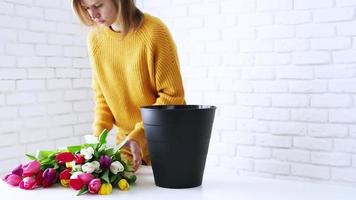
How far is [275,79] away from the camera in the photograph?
248 cm

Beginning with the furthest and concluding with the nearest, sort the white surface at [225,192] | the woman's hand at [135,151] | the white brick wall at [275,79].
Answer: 1. the white brick wall at [275,79]
2. the woman's hand at [135,151]
3. the white surface at [225,192]

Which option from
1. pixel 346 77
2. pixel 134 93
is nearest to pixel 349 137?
pixel 346 77

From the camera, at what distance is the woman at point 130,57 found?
1.43 meters

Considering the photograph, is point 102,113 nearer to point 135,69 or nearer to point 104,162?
point 135,69

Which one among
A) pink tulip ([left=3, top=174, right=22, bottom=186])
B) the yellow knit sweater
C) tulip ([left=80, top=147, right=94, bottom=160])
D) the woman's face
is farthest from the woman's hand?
the woman's face

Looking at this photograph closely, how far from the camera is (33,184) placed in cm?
107

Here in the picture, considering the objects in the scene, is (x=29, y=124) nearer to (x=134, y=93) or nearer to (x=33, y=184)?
(x=134, y=93)

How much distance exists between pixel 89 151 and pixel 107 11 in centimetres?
53

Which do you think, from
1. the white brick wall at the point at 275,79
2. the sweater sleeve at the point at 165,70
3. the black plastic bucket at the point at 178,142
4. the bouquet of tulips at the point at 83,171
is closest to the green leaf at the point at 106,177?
the bouquet of tulips at the point at 83,171

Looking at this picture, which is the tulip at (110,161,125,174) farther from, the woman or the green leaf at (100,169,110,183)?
the woman

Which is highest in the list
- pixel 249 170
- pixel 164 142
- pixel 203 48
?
pixel 203 48

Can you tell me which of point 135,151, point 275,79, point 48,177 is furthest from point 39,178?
point 275,79

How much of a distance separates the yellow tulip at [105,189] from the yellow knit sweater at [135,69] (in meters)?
0.32

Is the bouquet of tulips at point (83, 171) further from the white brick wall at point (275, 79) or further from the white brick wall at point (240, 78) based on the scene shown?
the white brick wall at point (275, 79)
